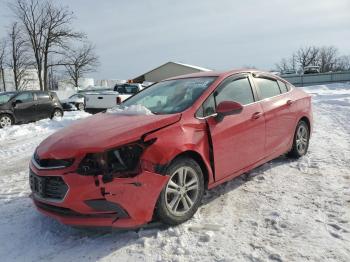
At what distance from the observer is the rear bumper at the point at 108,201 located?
11.9 feet

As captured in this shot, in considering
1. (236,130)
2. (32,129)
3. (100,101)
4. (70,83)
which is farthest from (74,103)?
(70,83)

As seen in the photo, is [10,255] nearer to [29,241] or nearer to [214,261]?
[29,241]

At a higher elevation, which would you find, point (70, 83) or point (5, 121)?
point (5, 121)

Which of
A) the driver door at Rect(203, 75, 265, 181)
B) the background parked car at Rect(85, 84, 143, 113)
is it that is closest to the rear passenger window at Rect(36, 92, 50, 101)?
the background parked car at Rect(85, 84, 143, 113)

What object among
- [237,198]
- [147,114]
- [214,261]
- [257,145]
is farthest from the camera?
[257,145]

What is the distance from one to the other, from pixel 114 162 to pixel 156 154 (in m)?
0.40

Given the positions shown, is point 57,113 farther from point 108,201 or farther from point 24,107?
point 108,201

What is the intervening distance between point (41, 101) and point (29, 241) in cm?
1386

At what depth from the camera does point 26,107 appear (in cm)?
1642

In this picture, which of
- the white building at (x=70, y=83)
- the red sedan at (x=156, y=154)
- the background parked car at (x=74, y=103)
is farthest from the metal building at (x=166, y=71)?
the red sedan at (x=156, y=154)

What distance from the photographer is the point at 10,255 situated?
376 cm

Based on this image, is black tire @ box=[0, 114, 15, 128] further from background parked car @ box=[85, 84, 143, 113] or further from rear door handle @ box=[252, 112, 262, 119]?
rear door handle @ box=[252, 112, 262, 119]

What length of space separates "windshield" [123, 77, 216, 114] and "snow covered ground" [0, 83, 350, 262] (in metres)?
1.20

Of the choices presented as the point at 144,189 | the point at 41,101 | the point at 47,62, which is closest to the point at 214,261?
the point at 144,189
